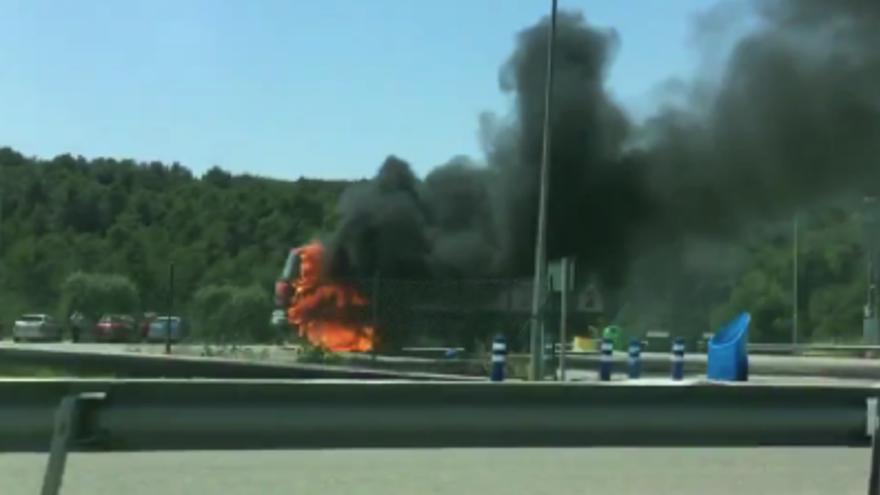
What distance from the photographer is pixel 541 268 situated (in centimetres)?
2470

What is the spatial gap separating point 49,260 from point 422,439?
230 ft

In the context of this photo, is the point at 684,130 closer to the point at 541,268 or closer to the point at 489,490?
the point at 541,268

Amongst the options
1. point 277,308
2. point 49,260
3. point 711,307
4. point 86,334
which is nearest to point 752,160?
point 277,308

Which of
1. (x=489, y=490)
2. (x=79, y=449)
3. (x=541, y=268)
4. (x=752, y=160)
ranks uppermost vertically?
(x=752, y=160)

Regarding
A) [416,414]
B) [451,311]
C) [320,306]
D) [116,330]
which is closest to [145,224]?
[116,330]

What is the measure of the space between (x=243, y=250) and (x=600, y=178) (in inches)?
1918

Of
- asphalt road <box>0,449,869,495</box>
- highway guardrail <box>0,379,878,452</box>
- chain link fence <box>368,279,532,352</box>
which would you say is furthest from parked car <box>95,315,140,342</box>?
highway guardrail <box>0,379,878,452</box>

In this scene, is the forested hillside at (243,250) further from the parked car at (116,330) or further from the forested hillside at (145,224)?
the parked car at (116,330)

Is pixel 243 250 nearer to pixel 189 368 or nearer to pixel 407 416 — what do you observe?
pixel 189 368

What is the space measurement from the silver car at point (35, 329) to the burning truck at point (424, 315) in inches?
781

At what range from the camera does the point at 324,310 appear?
37.8 meters

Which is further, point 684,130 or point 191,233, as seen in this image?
point 191,233

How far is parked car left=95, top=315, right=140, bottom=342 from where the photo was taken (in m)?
54.9

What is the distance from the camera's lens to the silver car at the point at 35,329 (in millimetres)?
53469
